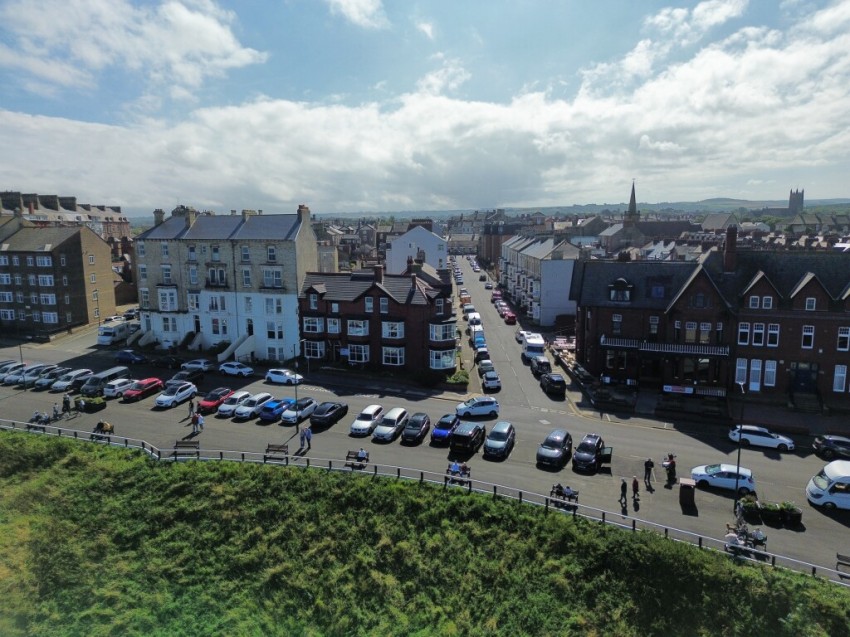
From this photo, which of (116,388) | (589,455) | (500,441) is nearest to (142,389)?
(116,388)

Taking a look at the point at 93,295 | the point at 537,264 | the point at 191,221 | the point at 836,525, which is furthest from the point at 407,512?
the point at 93,295

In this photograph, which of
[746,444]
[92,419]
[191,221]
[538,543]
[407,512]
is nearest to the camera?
[538,543]

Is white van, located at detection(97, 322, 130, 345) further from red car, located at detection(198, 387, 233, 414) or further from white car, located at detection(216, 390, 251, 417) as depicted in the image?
white car, located at detection(216, 390, 251, 417)

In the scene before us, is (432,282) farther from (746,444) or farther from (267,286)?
(746,444)

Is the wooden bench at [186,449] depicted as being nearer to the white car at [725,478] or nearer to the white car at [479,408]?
the white car at [479,408]

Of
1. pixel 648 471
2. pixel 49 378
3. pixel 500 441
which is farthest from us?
pixel 49 378

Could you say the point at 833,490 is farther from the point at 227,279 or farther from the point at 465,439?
the point at 227,279
